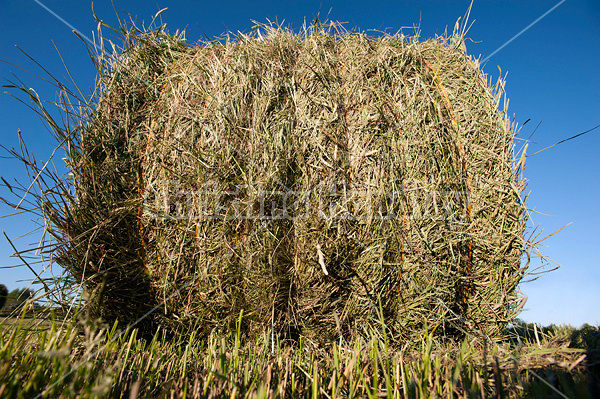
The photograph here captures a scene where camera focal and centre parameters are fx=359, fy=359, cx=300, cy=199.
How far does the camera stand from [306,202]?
228 cm

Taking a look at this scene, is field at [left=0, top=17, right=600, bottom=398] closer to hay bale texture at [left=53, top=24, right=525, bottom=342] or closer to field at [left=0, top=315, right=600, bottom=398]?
hay bale texture at [left=53, top=24, right=525, bottom=342]

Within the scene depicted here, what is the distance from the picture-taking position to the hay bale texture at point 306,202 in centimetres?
228

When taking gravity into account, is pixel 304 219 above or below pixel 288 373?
above

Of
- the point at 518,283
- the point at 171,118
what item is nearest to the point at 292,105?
the point at 171,118

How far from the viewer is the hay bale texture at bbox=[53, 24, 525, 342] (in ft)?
7.48

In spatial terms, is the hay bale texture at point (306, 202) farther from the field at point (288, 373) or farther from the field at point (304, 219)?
the field at point (288, 373)

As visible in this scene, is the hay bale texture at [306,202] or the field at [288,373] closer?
the field at [288,373]

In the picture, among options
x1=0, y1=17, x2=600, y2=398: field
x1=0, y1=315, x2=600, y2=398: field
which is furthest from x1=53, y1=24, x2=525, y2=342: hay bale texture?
x1=0, y1=315, x2=600, y2=398: field

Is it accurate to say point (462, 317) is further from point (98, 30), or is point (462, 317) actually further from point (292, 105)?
point (98, 30)

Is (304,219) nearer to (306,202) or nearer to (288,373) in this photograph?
(306,202)

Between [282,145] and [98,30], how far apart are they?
189 cm

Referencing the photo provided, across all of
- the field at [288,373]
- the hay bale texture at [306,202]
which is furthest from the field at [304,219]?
the field at [288,373]

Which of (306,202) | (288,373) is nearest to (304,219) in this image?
(306,202)

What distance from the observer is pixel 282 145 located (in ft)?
7.71
